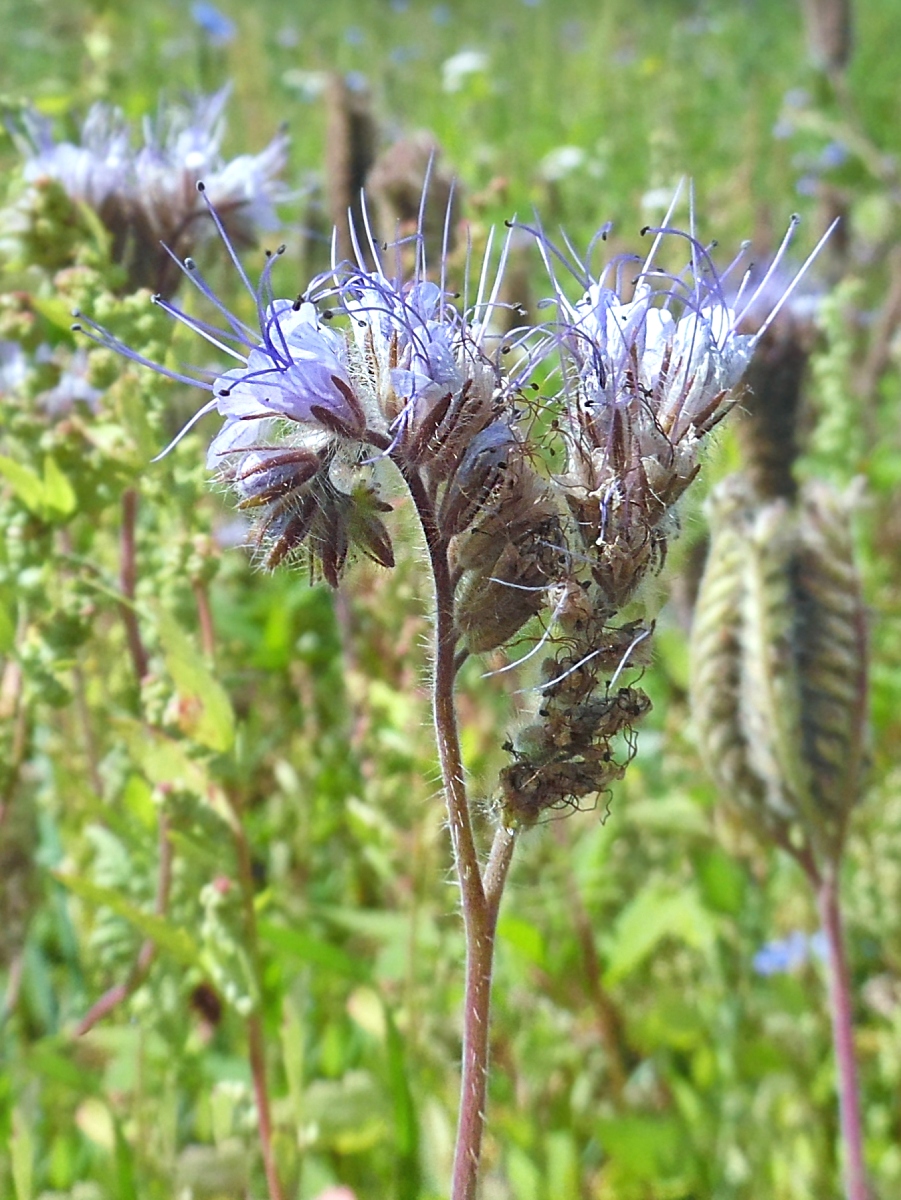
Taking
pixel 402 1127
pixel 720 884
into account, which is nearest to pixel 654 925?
pixel 720 884

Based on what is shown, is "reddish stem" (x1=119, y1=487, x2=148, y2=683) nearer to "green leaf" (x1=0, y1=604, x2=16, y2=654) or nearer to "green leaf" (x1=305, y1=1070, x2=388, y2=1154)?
"green leaf" (x1=0, y1=604, x2=16, y2=654)

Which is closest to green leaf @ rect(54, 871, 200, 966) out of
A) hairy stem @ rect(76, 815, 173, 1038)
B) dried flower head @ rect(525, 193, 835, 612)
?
hairy stem @ rect(76, 815, 173, 1038)

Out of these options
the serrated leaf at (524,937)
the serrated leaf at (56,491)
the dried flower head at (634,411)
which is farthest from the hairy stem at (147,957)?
the dried flower head at (634,411)

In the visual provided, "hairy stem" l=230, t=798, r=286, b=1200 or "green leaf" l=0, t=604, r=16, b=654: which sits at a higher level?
"green leaf" l=0, t=604, r=16, b=654

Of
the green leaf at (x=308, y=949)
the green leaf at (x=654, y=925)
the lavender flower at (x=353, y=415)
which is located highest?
the green leaf at (x=654, y=925)

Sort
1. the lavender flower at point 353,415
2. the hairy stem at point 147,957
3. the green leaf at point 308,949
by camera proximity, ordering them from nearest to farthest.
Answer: the lavender flower at point 353,415 < the hairy stem at point 147,957 < the green leaf at point 308,949

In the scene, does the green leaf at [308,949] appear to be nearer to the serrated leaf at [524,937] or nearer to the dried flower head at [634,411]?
the serrated leaf at [524,937]

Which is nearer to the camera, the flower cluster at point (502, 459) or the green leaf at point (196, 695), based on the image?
the flower cluster at point (502, 459)
